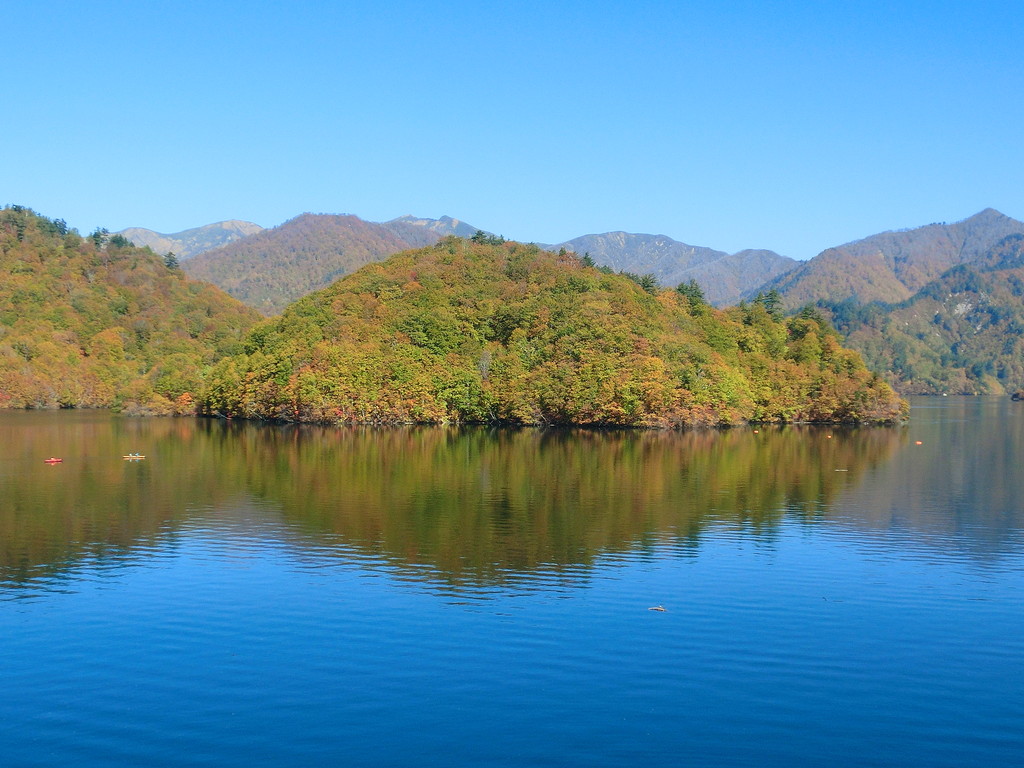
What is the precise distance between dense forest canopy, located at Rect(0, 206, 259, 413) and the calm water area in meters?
104

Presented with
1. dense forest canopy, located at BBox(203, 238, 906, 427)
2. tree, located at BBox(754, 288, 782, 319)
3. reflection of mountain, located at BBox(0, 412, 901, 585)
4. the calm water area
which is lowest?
the calm water area

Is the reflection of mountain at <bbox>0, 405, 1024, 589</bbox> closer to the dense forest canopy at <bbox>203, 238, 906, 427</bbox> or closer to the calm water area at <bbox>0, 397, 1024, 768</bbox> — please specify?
the calm water area at <bbox>0, 397, 1024, 768</bbox>

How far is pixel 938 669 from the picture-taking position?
22.0 metres

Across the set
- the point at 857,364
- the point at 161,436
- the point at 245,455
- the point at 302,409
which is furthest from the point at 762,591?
the point at 857,364

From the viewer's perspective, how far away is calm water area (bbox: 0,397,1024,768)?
18.1 metres

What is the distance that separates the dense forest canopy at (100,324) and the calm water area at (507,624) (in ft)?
341

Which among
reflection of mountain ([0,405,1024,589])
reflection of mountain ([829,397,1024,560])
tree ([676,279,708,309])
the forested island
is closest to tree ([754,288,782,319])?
the forested island

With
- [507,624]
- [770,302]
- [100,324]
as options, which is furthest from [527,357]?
[507,624]

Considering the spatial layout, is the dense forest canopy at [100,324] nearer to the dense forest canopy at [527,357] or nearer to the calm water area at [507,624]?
the dense forest canopy at [527,357]

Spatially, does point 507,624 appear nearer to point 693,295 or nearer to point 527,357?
point 527,357

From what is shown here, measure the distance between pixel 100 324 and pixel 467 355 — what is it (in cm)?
8085

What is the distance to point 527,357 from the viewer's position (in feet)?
403

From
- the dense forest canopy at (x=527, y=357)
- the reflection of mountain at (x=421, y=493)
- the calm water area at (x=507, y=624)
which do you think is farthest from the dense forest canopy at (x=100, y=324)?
the calm water area at (x=507, y=624)

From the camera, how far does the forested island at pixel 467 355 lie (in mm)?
116869
